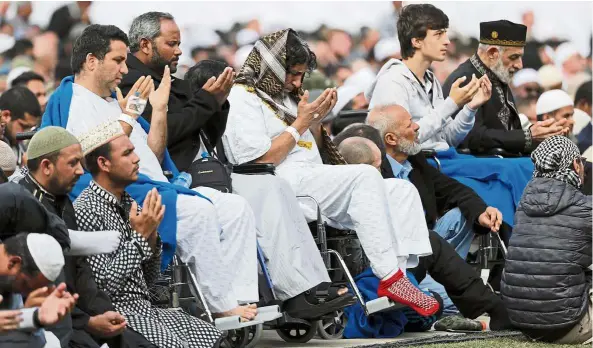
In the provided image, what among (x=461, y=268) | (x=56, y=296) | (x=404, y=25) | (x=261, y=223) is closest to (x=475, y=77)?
(x=404, y=25)

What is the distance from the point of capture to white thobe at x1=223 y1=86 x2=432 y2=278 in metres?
9.30

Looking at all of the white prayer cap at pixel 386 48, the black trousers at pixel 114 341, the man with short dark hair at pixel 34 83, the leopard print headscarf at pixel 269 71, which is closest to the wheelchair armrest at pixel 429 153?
the leopard print headscarf at pixel 269 71

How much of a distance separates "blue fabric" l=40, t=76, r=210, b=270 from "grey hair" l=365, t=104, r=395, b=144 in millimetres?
2571

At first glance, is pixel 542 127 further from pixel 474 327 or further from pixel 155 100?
pixel 155 100

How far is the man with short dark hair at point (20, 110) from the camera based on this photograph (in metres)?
11.5

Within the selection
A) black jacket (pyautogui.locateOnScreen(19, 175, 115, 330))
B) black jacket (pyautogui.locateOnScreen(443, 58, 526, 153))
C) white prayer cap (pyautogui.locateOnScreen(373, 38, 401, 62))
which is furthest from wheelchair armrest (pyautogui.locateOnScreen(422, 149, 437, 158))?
white prayer cap (pyautogui.locateOnScreen(373, 38, 401, 62))

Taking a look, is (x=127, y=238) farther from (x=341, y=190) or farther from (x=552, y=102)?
(x=552, y=102)

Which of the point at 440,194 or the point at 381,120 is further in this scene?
the point at 440,194

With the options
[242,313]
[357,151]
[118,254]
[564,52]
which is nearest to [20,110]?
[357,151]

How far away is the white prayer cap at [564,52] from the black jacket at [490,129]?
5.89m

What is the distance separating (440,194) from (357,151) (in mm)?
1129

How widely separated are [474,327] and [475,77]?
7.74 ft

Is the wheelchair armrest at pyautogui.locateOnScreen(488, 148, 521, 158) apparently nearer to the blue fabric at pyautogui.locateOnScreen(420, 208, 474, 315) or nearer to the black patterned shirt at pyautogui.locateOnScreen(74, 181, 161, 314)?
the blue fabric at pyautogui.locateOnScreen(420, 208, 474, 315)

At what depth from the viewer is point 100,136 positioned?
766 centimetres
